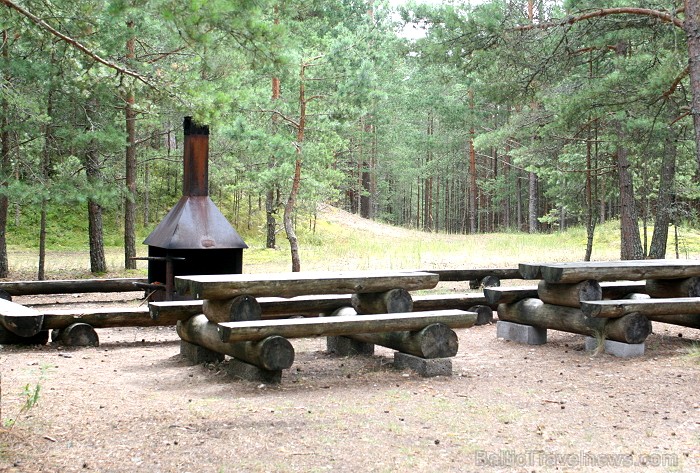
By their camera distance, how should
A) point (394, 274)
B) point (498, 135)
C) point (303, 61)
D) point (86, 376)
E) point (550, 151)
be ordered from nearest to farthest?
point (86, 376), point (394, 274), point (303, 61), point (498, 135), point (550, 151)

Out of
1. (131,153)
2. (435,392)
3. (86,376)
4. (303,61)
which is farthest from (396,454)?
(131,153)

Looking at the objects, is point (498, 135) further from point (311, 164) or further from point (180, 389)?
point (180, 389)

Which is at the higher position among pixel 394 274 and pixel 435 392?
pixel 394 274

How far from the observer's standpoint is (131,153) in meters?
17.8

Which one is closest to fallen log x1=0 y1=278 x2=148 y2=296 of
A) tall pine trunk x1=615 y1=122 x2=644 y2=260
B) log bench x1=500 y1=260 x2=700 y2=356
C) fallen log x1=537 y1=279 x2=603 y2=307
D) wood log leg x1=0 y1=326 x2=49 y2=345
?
wood log leg x1=0 y1=326 x2=49 y2=345

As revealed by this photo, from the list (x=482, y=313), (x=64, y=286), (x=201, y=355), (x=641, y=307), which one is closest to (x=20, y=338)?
(x=201, y=355)

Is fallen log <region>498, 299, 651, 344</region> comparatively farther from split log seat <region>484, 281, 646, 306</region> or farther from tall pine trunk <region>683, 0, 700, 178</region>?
tall pine trunk <region>683, 0, 700, 178</region>

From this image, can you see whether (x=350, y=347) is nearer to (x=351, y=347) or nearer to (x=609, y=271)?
(x=351, y=347)

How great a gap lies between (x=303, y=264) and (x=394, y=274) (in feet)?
44.2

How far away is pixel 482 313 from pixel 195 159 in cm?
487

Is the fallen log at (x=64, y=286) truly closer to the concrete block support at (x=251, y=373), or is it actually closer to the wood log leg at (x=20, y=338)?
the wood log leg at (x=20, y=338)

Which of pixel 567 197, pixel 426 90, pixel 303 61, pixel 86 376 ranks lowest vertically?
pixel 86 376

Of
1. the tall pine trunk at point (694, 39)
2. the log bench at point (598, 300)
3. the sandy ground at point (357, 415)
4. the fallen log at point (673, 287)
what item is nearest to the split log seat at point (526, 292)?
the log bench at point (598, 300)

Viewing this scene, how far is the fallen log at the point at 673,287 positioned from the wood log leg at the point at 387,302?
3.57 m
